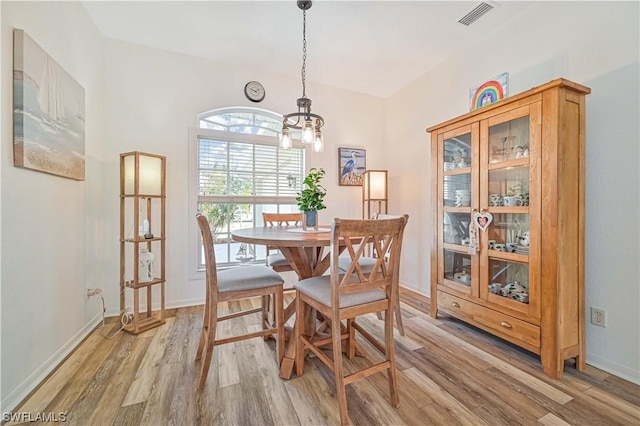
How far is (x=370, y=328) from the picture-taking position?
7.93 feet

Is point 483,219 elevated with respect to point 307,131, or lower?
lower

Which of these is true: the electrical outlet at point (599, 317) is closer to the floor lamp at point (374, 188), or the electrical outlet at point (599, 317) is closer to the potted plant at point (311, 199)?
the potted plant at point (311, 199)

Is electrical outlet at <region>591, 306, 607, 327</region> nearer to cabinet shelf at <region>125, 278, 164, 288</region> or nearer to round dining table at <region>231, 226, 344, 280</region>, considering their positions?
round dining table at <region>231, 226, 344, 280</region>

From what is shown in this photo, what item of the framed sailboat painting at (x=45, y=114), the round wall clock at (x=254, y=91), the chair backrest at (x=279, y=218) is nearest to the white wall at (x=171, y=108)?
the round wall clock at (x=254, y=91)

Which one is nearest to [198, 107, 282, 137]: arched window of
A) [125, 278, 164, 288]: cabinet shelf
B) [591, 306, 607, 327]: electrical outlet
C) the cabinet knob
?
[125, 278, 164, 288]: cabinet shelf

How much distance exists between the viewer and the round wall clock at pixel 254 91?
3.21m

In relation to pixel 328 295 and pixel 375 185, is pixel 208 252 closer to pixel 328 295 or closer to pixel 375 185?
pixel 328 295

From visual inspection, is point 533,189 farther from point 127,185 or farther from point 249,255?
point 127,185

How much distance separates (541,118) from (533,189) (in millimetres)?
463

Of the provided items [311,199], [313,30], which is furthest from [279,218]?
[313,30]

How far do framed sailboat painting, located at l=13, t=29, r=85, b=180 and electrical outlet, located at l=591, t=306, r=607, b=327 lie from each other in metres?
3.69

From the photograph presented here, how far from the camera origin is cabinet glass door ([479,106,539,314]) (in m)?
1.88

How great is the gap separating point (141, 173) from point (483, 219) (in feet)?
9.57

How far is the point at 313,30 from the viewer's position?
8.30 feet
